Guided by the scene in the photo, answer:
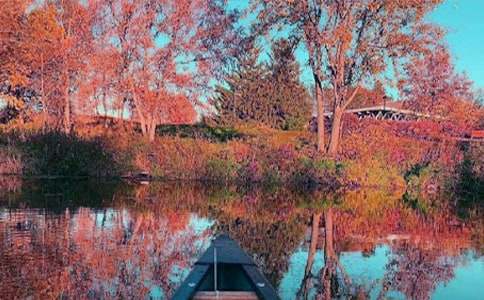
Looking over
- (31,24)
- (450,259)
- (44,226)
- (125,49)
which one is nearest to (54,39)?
(31,24)

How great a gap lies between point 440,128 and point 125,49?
1921 cm

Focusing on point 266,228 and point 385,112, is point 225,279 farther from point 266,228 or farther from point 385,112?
point 385,112

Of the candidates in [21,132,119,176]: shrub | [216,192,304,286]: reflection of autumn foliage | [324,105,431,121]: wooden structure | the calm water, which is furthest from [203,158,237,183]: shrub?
[324,105,431,121]: wooden structure

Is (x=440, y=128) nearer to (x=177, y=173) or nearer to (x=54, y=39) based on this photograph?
(x=177, y=173)

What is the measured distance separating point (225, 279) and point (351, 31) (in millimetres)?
18271

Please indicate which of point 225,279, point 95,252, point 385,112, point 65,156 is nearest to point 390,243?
point 225,279

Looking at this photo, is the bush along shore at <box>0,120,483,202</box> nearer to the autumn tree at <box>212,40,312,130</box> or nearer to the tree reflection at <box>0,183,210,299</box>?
the tree reflection at <box>0,183,210,299</box>

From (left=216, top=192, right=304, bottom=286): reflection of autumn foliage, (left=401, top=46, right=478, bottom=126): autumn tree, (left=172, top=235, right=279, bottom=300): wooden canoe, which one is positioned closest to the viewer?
(left=172, top=235, right=279, bottom=300): wooden canoe

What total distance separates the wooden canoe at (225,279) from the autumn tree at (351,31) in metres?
17.1

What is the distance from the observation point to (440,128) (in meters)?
32.6

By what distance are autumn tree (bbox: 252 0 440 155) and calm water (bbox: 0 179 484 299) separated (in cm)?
778

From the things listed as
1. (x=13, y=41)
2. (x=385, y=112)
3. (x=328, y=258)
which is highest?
(x=13, y=41)

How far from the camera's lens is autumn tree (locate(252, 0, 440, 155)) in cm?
2281

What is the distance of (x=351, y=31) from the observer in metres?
23.1
